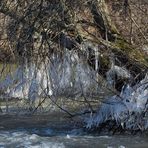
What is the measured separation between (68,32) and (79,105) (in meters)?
2.59

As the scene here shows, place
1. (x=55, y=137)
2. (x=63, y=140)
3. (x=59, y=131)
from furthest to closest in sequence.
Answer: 1. (x=59, y=131)
2. (x=55, y=137)
3. (x=63, y=140)

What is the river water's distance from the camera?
9.93m

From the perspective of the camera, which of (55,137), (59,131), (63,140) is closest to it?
(63,140)

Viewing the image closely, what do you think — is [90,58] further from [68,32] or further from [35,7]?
[35,7]

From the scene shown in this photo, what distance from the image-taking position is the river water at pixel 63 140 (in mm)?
9930

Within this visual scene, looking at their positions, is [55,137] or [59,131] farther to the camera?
[59,131]

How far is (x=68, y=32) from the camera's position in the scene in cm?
1085

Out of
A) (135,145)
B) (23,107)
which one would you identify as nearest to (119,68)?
(135,145)

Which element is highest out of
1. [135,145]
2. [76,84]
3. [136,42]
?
[136,42]

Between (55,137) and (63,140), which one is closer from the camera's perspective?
(63,140)

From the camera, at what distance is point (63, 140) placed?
10.3 meters

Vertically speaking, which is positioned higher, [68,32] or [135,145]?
[68,32]

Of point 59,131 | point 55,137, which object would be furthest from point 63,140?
point 59,131

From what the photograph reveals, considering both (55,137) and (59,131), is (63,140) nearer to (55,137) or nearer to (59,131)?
(55,137)
